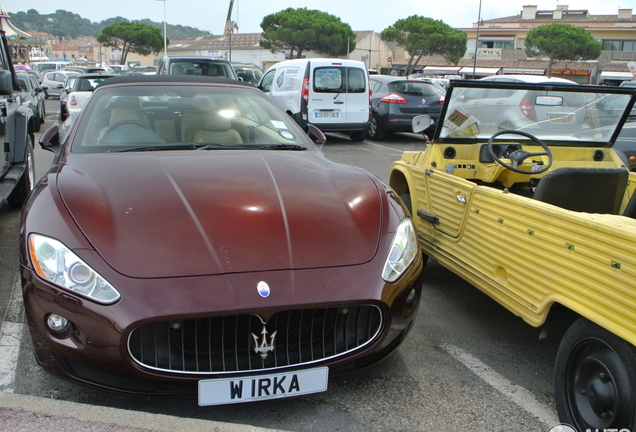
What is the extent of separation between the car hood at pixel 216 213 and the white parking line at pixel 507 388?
0.97m

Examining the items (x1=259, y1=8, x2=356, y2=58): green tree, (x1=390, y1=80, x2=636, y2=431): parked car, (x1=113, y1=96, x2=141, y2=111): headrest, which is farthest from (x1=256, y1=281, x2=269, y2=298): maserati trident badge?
(x1=259, y1=8, x2=356, y2=58): green tree

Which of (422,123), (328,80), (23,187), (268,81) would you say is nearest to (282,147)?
(422,123)

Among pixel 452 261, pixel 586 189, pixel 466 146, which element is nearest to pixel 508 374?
pixel 452 261

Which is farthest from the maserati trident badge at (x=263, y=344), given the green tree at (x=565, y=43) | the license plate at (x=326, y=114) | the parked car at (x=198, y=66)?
the green tree at (x=565, y=43)

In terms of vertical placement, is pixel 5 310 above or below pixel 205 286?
below

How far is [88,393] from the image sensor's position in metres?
2.73

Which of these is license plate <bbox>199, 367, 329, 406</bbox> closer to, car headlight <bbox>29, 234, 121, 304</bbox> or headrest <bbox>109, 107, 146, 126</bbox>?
car headlight <bbox>29, 234, 121, 304</bbox>

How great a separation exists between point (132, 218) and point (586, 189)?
2.52 metres

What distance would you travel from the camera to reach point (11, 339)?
3.36m

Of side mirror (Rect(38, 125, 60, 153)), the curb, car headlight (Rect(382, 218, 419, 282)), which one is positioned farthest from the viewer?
side mirror (Rect(38, 125, 60, 153))

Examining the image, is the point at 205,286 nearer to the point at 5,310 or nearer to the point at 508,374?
the point at 508,374

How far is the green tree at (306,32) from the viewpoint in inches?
2510

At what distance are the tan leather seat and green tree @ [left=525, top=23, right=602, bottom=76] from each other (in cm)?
5548

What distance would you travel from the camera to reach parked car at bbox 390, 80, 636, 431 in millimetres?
2285
